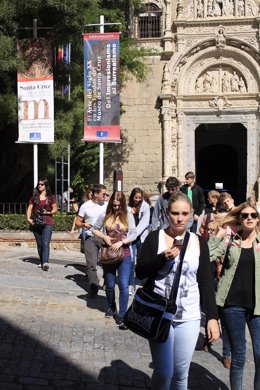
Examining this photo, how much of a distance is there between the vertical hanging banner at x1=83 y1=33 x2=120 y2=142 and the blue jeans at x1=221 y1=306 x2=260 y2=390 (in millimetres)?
10825

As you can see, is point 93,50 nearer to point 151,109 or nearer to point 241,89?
point 151,109

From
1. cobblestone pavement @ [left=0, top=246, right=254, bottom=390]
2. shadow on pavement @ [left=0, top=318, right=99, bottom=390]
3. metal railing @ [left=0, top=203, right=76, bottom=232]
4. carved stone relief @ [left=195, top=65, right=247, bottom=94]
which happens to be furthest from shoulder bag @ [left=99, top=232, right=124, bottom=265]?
carved stone relief @ [left=195, top=65, right=247, bottom=94]

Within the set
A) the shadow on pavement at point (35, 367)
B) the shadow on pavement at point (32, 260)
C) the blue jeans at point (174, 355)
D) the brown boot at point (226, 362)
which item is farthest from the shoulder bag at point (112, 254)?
the shadow on pavement at point (32, 260)

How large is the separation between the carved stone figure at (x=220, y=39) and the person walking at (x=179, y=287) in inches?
770

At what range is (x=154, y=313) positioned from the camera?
3273 millimetres

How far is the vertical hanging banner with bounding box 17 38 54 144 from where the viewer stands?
13500mm

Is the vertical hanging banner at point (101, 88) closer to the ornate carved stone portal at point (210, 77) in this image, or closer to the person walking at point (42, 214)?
the person walking at point (42, 214)

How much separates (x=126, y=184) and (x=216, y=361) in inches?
704

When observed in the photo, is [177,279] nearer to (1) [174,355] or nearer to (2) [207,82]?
(1) [174,355]

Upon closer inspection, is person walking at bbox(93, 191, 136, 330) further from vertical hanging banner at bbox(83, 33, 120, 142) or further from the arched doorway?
the arched doorway

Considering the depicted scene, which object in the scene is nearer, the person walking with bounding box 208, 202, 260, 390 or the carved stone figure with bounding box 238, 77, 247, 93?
the person walking with bounding box 208, 202, 260, 390

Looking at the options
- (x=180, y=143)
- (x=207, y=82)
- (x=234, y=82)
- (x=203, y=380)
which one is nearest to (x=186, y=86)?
(x=207, y=82)

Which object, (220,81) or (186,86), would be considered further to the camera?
(186,86)

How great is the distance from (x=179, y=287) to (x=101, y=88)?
12111 mm
